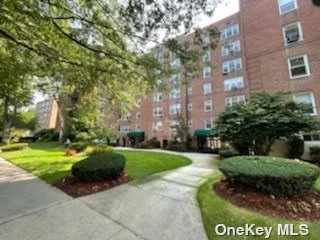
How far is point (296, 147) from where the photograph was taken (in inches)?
584

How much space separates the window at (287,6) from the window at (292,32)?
150 cm

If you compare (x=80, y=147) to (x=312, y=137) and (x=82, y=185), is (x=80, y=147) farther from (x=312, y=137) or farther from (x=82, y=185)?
(x=312, y=137)

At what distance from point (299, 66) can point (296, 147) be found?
6712 mm

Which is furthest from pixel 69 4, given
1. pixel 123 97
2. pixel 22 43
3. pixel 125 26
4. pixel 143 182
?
pixel 143 182

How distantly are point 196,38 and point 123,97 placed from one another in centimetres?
617

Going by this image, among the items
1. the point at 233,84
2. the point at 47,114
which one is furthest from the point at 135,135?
the point at 47,114

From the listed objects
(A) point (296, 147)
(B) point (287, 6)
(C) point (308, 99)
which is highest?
(B) point (287, 6)

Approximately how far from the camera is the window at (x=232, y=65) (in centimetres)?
2445

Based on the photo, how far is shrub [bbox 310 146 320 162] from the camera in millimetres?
13805

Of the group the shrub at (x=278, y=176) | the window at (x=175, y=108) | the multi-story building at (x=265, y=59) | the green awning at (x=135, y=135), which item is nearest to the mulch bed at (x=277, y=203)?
the shrub at (x=278, y=176)

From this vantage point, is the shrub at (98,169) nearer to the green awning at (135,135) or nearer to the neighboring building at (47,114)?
the green awning at (135,135)

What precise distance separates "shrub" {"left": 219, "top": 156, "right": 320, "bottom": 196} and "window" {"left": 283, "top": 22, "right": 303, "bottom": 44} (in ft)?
50.6

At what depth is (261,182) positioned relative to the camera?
5578 mm

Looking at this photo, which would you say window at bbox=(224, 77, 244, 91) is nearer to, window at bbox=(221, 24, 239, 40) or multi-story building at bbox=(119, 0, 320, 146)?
multi-story building at bbox=(119, 0, 320, 146)
